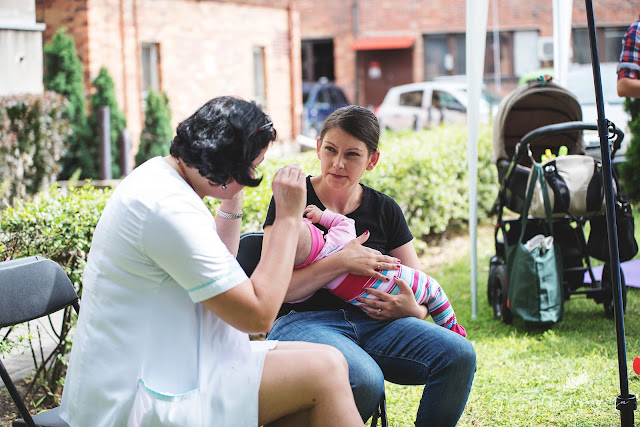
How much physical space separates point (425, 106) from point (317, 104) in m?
3.84

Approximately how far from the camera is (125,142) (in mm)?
11578

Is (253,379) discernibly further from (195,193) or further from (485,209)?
(485,209)

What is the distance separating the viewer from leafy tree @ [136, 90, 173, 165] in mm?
13875

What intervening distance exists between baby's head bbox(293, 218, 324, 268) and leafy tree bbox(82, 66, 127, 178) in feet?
35.3

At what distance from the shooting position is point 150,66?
1598 cm

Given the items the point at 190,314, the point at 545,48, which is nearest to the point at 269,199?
the point at 190,314

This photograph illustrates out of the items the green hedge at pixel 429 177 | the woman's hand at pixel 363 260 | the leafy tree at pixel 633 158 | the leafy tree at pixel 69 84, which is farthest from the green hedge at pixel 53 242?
the leafy tree at pixel 69 84

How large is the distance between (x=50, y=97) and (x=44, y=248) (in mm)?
6594

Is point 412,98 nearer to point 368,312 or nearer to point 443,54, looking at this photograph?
point 443,54

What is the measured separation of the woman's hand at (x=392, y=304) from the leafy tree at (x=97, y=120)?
10.8m

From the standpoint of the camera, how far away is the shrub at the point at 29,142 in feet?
30.2

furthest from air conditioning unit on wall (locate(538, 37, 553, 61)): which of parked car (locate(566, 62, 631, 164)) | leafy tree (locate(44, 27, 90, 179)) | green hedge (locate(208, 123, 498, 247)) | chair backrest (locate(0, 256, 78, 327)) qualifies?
chair backrest (locate(0, 256, 78, 327))

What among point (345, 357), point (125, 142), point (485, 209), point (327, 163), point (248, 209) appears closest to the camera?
point (345, 357)

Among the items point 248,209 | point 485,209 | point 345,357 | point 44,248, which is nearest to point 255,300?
point 345,357
